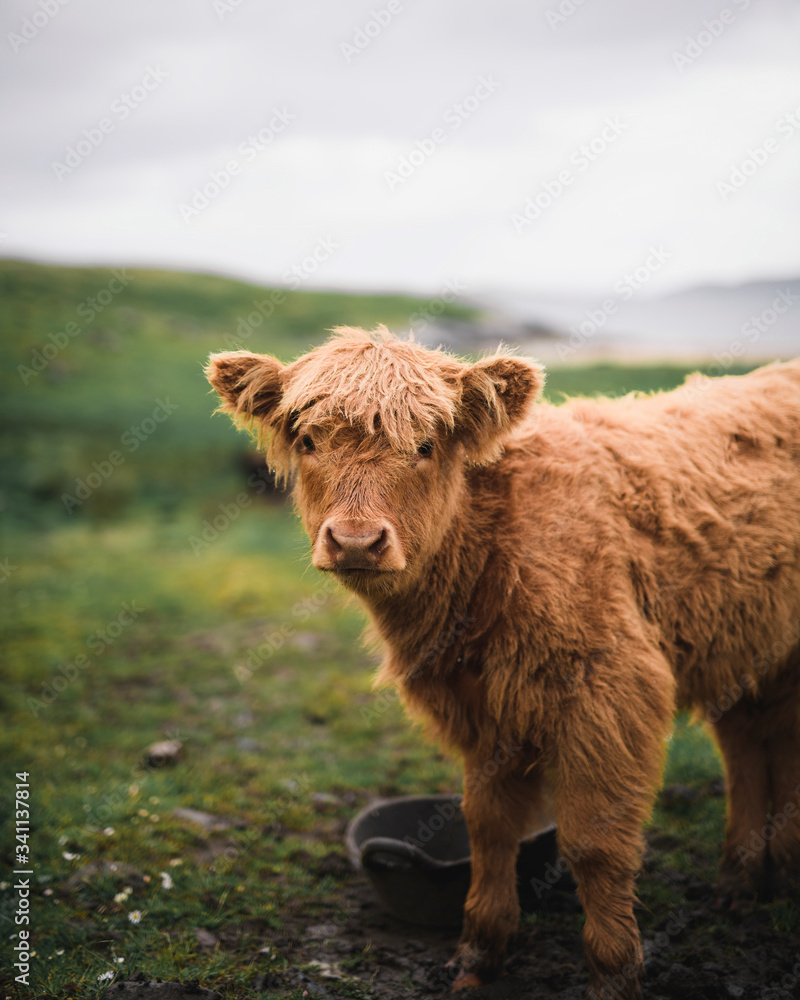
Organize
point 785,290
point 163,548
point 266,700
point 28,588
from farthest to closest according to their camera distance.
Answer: point 163,548, point 28,588, point 266,700, point 785,290

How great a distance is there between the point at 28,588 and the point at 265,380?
757cm

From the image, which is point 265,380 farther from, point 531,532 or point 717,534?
point 717,534

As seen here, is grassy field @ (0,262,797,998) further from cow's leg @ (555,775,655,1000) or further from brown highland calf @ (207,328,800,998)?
cow's leg @ (555,775,655,1000)

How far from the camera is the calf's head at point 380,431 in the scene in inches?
115

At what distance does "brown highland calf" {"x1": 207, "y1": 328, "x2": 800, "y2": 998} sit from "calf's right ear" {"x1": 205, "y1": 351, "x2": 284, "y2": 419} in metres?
0.01

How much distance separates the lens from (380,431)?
10.2 ft

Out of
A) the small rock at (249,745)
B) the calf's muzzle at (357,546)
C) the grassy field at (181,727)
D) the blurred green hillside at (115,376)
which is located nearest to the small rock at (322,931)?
the grassy field at (181,727)

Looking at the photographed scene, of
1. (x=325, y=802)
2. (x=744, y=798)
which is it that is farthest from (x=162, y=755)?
(x=744, y=798)

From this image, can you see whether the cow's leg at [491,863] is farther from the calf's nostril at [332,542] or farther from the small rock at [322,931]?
the calf's nostril at [332,542]

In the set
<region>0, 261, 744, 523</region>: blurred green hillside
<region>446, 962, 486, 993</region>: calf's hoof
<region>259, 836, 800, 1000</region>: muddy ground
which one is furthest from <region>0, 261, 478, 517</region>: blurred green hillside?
<region>446, 962, 486, 993</region>: calf's hoof

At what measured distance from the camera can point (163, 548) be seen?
40.1 ft

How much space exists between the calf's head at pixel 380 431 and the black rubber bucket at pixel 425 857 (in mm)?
1544

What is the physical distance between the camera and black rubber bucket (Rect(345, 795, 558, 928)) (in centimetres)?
374

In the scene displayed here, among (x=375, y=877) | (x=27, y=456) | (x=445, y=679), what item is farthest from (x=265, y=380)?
(x=27, y=456)
